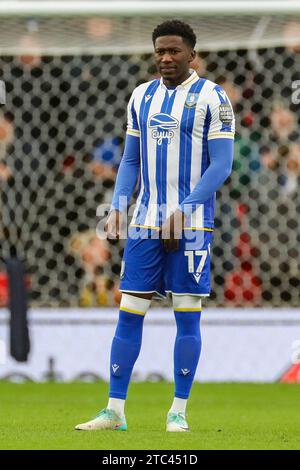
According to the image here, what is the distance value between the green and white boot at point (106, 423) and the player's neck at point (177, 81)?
1455 millimetres

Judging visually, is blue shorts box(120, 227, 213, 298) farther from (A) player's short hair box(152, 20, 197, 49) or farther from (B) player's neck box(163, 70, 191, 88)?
(A) player's short hair box(152, 20, 197, 49)

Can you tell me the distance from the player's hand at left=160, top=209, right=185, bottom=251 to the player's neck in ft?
1.90

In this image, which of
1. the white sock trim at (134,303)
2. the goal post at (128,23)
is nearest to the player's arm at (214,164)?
the white sock trim at (134,303)

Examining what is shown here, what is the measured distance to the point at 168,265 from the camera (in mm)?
5371

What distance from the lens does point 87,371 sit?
8.55 meters

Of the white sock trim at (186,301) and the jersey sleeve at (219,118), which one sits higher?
the jersey sleeve at (219,118)

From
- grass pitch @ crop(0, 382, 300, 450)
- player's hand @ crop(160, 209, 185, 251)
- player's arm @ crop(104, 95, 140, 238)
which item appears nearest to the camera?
grass pitch @ crop(0, 382, 300, 450)

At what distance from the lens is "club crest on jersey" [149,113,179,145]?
5348 millimetres

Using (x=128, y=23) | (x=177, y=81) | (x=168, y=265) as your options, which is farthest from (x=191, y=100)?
(x=128, y=23)

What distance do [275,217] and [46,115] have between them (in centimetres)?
189

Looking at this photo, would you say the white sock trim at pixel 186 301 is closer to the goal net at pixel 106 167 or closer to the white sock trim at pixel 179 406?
the white sock trim at pixel 179 406

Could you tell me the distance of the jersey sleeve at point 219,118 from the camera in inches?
209

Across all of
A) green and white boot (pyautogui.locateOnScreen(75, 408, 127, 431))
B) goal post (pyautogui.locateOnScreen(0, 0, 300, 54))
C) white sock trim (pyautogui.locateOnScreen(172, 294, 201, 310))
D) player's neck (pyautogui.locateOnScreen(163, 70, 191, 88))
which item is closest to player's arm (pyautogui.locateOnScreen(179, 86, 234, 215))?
player's neck (pyautogui.locateOnScreen(163, 70, 191, 88))

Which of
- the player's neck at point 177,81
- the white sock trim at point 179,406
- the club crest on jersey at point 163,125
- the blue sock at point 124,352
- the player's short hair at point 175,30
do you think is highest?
the player's short hair at point 175,30
